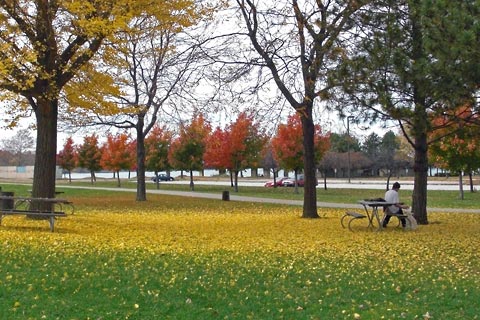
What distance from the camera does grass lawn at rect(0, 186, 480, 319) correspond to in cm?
585

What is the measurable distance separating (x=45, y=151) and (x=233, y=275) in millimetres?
8948

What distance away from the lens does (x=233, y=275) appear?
7.50 meters

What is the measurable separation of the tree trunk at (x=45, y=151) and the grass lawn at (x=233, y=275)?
247 centimetres

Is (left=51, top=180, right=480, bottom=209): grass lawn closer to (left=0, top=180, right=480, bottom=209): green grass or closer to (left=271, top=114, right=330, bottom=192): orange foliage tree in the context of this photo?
(left=0, top=180, right=480, bottom=209): green grass

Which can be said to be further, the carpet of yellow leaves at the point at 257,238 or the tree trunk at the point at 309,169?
the tree trunk at the point at 309,169

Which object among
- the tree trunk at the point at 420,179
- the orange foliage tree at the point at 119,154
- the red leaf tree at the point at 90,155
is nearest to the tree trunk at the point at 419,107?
the tree trunk at the point at 420,179

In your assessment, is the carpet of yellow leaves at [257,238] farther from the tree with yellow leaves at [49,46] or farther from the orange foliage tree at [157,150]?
the orange foliage tree at [157,150]

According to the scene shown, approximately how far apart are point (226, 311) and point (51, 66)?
10307 millimetres

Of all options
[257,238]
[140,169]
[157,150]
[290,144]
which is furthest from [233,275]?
[157,150]

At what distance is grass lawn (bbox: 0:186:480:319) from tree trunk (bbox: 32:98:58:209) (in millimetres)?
2474

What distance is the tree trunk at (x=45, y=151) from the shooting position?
48.5 ft

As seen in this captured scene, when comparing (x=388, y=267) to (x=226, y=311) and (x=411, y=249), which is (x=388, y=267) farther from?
(x=226, y=311)

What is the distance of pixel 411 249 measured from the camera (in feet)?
34.0

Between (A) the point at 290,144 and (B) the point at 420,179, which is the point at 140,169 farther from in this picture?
(B) the point at 420,179
